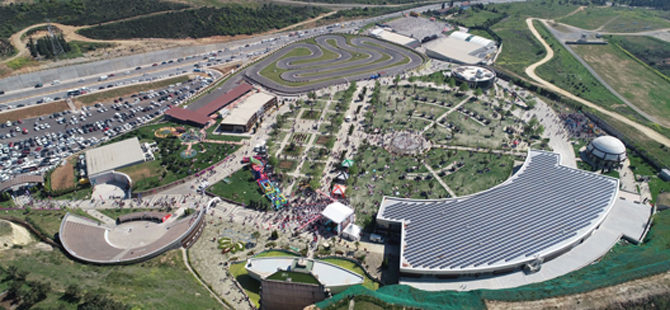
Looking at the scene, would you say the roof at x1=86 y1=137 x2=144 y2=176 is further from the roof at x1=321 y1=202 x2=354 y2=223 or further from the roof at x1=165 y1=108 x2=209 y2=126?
the roof at x1=321 y1=202 x2=354 y2=223

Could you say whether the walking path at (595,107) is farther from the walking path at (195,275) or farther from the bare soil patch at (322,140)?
the walking path at (195,275)

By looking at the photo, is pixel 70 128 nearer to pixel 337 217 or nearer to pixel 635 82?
pixel 337 217

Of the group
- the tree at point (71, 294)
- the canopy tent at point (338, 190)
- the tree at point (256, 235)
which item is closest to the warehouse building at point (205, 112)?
the tree at point (256, 235)

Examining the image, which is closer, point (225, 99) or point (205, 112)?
point (205, 112)

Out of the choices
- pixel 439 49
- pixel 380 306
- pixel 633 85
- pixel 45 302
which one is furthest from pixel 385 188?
pixel 633 85

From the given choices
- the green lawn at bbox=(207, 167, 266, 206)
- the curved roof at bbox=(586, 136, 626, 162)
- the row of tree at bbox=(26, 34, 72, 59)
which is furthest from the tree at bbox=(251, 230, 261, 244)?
the row of tree at bbox=(26, 34, 72, 59)

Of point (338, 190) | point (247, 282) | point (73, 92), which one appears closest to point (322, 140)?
point (338, 190)

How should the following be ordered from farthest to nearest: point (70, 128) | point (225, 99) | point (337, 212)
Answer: point (225, 99), point (70, 128), point (337, 212)
